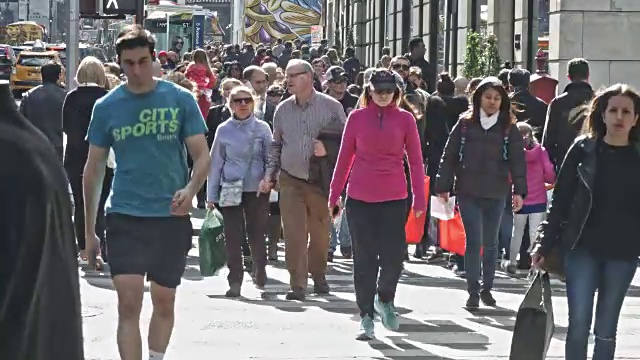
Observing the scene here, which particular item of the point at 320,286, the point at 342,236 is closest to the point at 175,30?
the point at 342,236

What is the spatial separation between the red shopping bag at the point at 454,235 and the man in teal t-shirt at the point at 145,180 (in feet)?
21.5

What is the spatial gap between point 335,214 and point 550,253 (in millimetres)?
3115

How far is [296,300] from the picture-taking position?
487 inches

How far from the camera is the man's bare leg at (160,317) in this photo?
299 inches

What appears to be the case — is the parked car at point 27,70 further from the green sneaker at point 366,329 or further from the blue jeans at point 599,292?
the blue jeans at point 599,292

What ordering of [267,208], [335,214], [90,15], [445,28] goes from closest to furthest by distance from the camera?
[335,214] < [267,208] < [90,15] < [445,28]

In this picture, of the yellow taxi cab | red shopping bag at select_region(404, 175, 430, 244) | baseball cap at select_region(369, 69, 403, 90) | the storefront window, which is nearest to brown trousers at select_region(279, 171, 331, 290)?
baseball cap at select_region(369, 69, 403, 90)

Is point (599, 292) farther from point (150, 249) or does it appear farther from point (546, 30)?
point (546, 30)

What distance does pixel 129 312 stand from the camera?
7.57m

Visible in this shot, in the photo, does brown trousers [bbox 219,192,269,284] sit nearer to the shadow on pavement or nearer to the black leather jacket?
the shadow on pavement

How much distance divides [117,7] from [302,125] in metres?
6.22

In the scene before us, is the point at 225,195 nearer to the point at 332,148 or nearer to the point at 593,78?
the point at 332,148

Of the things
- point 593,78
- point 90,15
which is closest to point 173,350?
point 90,15

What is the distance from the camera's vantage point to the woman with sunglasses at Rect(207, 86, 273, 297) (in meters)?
12.6
